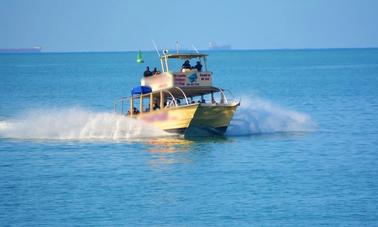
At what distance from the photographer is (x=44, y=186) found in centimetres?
3703

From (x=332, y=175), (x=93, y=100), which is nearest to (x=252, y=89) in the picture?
(x=93, y=100)

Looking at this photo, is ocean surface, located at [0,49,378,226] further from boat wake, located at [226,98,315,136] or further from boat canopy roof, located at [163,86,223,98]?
boat canopy roof, located at [163,86,223,98]

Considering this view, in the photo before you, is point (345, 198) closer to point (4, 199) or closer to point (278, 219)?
point (278, 219)

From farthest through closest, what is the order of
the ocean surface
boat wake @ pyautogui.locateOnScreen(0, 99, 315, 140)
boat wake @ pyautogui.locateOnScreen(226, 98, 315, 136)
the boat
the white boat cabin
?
boat wake @ pyautogui.locateOnScreen(226, 98, 315, 136)
boat wake @ pyautogui.locateOnScreen(0, 99, 315, 140)
the white boat cabin
the boat
the ocean surface

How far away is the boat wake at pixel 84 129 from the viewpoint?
4978 cm

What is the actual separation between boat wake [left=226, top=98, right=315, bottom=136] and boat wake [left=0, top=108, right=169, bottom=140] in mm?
4531

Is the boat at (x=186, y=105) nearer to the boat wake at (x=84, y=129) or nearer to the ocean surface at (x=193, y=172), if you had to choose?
the ocean surface at (x=193, y=172)

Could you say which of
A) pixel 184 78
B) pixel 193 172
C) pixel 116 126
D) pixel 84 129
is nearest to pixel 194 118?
pixel 184 78

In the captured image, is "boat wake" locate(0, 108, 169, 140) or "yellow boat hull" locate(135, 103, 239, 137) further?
"boat wake" locate(0, 108, 169, 140)

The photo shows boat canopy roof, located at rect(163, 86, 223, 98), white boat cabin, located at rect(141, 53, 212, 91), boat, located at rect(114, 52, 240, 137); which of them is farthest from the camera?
boat canopy roof, located at rect(163, 86, 223, 98)

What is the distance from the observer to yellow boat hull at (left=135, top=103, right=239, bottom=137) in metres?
46.8

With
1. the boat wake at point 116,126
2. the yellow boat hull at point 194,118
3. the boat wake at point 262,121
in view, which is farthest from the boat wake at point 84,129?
the boat wake at point 262,121

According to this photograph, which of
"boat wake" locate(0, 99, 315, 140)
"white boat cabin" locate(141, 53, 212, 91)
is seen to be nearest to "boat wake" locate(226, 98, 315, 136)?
"boat wake" locate(0, 99, 315, 140)

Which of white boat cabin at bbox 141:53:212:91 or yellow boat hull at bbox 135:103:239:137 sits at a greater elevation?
white boat cabin at bbox 141:53:212:91
